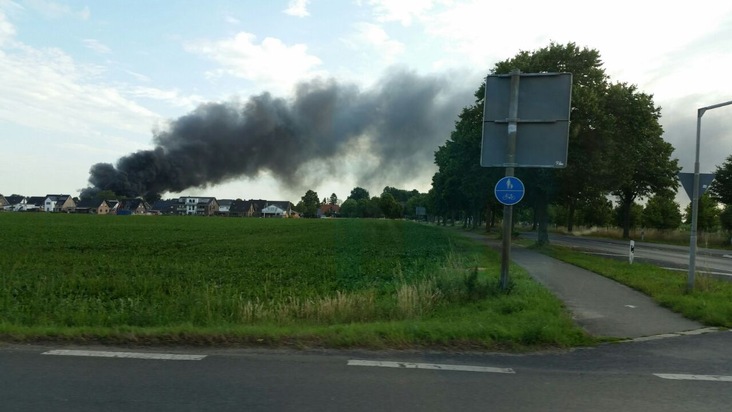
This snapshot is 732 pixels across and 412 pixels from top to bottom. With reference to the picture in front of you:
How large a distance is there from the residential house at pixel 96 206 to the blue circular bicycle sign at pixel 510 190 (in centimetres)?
9192

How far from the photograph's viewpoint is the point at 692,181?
12.7 metres

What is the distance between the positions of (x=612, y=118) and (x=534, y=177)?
15.6 feet

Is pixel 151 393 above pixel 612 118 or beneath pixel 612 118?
beneath

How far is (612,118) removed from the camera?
94.7 feet

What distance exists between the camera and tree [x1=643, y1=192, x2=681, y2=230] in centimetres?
6231

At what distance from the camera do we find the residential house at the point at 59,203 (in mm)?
122075

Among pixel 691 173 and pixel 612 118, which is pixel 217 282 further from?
pixel 612 118

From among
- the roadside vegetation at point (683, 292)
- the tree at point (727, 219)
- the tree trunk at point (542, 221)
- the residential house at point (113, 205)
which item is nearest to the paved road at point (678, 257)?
the roadside vegetation at point (683, 292)

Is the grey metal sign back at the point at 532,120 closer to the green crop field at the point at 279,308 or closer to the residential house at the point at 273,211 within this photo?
the green crop field at the point at 279,308

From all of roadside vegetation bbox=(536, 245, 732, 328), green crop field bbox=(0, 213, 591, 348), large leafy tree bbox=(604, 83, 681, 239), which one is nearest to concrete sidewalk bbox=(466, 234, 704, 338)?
roadside vegetation bbox=(536, 245, 732, 328)

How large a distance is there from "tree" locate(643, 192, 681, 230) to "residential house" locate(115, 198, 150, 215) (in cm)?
7330

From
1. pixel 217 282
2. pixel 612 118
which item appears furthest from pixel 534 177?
pixel 217 282

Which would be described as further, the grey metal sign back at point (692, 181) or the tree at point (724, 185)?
the tree at point (724, 185)

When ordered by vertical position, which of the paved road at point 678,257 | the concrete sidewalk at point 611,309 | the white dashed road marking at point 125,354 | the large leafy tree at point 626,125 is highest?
the large leafy tree at point 626,125
